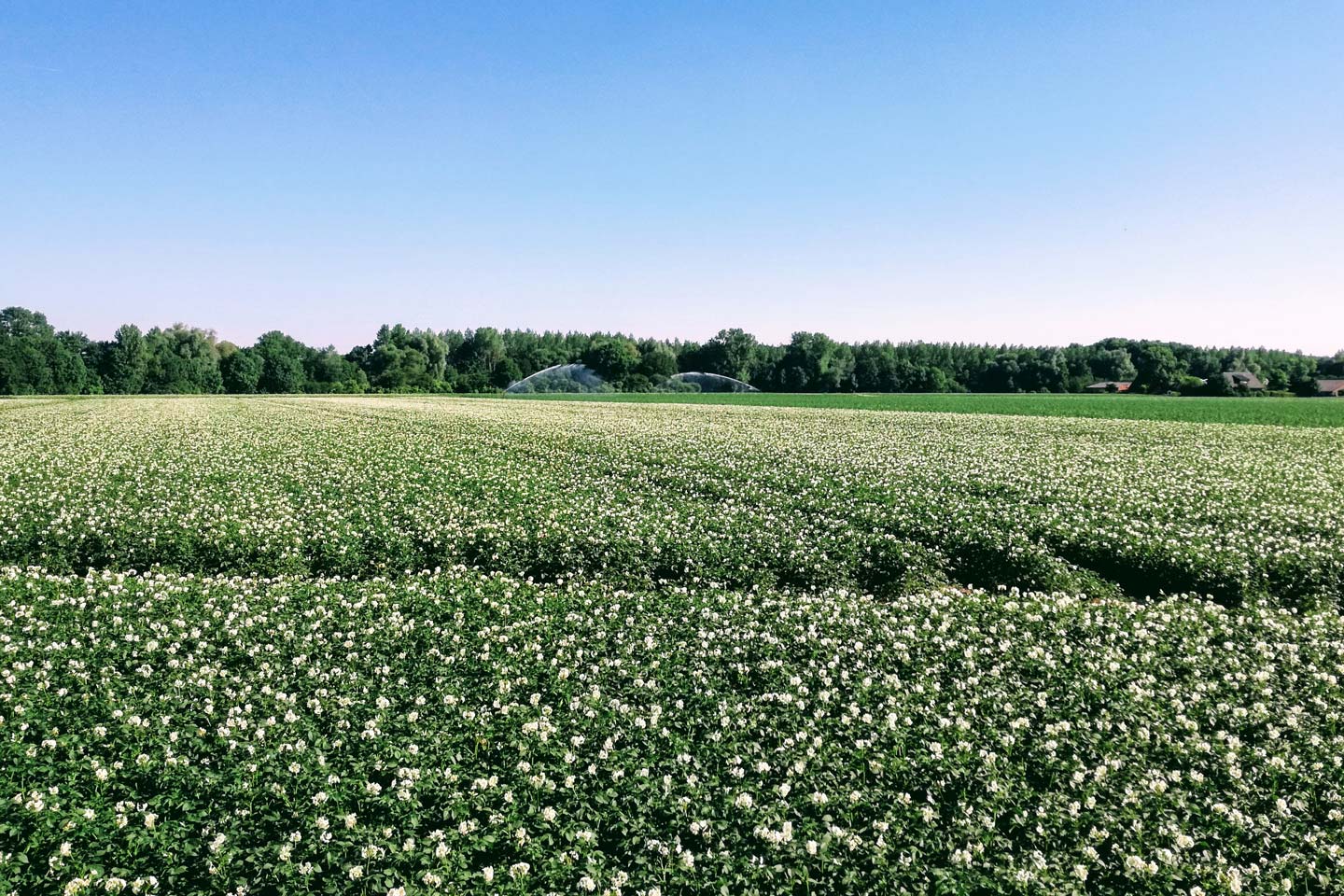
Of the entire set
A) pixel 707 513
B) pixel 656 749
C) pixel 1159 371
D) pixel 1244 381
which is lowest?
pixel 656 749

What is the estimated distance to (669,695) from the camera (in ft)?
23.9

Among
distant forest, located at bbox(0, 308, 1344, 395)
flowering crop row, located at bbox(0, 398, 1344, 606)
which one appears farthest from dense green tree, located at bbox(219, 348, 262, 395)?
flowering crop row, located at bbox(0, 398, 1344, 606)

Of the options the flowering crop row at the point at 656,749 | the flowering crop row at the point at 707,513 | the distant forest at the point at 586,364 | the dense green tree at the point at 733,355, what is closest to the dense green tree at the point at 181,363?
the distant forest at the point at 586,364

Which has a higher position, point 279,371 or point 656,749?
point 279,371

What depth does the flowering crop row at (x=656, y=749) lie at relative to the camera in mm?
4820

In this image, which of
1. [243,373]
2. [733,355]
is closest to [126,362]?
[243,373]

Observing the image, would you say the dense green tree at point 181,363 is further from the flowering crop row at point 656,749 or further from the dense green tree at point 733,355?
the flowering crop row at point 656,749

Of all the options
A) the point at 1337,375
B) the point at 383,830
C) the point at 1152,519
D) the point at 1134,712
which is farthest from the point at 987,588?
the point at 1337,375

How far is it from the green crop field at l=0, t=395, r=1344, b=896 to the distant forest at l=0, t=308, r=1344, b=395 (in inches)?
4636

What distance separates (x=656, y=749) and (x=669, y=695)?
1033 mm

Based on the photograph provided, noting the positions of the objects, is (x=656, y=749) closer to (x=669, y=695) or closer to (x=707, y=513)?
(x=669, y=695)

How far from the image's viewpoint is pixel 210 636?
28.0 feet

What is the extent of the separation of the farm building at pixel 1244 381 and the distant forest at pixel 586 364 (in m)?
2.17

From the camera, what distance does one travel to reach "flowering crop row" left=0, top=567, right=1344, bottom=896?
4.82 meters
